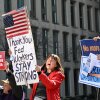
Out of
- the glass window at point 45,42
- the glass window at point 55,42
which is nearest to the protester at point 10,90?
the glass window at point 45,42

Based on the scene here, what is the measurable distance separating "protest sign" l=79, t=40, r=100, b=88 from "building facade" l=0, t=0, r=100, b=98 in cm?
2640

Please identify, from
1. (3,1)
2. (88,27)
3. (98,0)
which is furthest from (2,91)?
(98,0)

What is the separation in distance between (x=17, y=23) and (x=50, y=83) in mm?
1057

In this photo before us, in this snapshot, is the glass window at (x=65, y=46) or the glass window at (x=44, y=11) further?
the glass window at (x=65, y=46)

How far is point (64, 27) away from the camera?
1694 inches

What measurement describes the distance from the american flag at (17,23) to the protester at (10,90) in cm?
66

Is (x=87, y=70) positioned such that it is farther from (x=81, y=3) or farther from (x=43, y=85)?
(x=81, y=3)

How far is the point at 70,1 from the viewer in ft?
149

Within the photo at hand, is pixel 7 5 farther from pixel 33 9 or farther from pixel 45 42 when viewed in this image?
pixel 45 42

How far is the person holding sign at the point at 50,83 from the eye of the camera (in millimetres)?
5547

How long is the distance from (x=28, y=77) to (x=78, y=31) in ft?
132

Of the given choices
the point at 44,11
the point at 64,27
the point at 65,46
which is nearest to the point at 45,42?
the point at 44,11

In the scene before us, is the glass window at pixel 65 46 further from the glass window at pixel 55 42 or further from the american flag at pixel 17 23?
the american flag at pixel 17 23

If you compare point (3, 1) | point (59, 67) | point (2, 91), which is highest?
point (3, 1)
